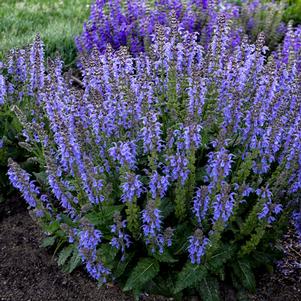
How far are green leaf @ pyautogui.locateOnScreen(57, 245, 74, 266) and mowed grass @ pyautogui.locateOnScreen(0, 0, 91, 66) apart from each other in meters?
3.00

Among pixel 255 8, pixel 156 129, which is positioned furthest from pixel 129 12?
pixel 156 129

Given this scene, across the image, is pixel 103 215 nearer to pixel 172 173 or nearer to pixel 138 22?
pixel 172 173

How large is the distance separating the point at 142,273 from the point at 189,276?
1.03ft

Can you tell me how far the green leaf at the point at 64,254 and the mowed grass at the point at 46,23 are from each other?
9.83ft

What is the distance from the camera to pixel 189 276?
307 cm

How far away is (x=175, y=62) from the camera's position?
12.0 feet

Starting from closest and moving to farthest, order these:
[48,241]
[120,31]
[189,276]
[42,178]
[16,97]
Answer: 1. [189,276]
2. [48,241]
3. [42,178]
4. [16,97]
5. [120,31]

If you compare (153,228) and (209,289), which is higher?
(153,228)

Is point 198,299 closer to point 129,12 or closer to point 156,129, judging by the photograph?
point 156,129

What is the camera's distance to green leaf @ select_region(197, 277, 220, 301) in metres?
3.17

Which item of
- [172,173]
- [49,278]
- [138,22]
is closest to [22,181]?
[49,278]

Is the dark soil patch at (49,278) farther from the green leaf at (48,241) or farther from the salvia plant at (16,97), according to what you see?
the salvia plant at (16,97)

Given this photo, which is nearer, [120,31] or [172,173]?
[172,173]

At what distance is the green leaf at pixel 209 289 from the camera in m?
3.17
